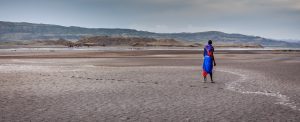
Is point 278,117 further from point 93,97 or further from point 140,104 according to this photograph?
point 93,97

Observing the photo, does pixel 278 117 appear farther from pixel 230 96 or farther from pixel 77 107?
pixel 77 107

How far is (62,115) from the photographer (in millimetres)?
8883

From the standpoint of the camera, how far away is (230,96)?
11.9 metres

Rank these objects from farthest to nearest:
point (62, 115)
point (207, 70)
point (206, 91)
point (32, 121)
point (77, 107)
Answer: point (207, 70)
point (206, 91)
point (77, 107)
point (62, 115)
point (32, 121)

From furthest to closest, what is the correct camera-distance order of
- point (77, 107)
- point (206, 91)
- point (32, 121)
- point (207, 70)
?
point (207, 70)
point (206, 91)
point (77, 107)
point (32, 121)

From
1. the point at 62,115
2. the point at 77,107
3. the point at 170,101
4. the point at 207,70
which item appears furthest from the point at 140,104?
the point at 207,70

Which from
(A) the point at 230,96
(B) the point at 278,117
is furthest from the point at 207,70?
(B) the point at 278,117

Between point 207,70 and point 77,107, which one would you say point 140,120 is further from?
point 207,70

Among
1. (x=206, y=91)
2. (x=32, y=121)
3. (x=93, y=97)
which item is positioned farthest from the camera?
(x=206, y=91)

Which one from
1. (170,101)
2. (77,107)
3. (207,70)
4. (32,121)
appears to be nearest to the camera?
(32,121)

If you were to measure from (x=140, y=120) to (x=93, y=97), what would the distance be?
12.9 ft

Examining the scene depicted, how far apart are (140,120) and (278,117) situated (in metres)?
3.44

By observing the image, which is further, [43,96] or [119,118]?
[43,96]

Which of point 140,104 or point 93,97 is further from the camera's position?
point 93,97
